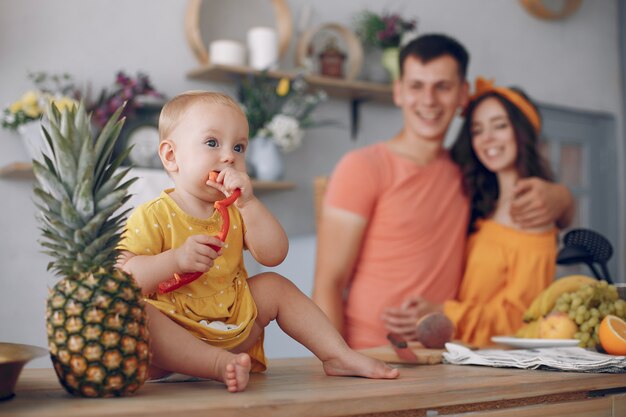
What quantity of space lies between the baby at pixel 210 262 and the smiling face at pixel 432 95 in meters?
1.22

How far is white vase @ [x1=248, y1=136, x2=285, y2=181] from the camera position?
9.45 feet

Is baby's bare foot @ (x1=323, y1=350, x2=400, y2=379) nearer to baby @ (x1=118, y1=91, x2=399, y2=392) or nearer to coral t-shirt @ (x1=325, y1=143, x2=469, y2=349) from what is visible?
baby @ (x1=118, y1=91, x2=399, y2=392)

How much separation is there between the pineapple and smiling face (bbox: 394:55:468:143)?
1482mm

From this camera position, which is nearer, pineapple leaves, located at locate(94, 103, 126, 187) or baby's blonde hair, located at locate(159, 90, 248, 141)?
pineapple leaves, located at locate(94, 103, 126, 187)

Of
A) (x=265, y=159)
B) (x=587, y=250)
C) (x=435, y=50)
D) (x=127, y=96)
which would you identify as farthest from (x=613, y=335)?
(x=127, y=96)

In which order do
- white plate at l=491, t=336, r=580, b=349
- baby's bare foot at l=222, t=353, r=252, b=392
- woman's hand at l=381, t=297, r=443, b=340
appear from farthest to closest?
woman's hand at l=381, t=297, r=443, b=340
white plate at l=491, t=336, r=580, b=349
baby's bare foot at l=222, t=353, r=252, b=392

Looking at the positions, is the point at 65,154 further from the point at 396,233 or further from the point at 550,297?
the point at 396,233

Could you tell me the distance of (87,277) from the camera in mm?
814

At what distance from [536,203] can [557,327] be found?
59 cm

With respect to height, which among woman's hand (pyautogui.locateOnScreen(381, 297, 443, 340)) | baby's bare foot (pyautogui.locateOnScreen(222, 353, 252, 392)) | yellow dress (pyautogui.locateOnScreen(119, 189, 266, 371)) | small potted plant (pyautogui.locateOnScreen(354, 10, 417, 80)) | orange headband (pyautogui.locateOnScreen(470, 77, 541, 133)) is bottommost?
woman's hand (pyautogui.locateOnScreen(381, 297, 443, 340))

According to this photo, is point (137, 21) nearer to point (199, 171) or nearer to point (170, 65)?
point (170, 65)

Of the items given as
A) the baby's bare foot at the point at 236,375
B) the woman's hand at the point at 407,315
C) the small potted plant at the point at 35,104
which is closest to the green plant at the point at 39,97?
the small potted plant at the point at 35,104

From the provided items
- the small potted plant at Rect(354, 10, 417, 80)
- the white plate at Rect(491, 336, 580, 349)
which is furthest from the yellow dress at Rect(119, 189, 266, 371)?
the small potted plant at Rect(354, 10, 417, 80)

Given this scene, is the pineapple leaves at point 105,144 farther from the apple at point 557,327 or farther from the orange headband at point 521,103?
the orange headband at point 521,103
